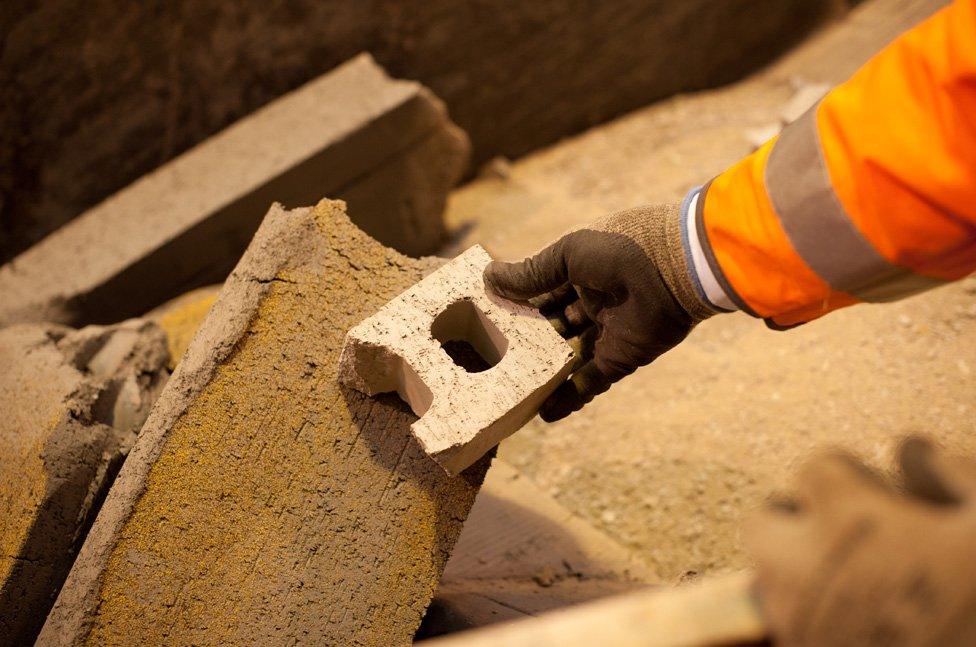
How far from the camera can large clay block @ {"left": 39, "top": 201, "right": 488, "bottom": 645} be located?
1.92m

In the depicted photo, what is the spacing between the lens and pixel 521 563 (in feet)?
8.82

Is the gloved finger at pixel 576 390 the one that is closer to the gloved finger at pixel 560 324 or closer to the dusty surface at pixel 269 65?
the gloved finger at pixel 560 324

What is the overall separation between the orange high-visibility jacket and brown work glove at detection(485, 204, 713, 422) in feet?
0.52

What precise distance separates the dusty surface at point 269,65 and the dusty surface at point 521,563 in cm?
A: 263

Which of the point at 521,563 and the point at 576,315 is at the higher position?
the point at 576,315

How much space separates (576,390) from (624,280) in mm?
377

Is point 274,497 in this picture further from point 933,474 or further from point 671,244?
point 933,474

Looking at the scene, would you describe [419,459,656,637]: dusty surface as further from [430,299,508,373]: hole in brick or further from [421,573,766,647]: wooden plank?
[421,573,766,647]: wooden plank

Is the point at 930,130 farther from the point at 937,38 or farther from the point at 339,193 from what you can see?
the point at 339,193

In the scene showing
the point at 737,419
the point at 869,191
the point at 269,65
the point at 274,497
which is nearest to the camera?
the point at 869,191

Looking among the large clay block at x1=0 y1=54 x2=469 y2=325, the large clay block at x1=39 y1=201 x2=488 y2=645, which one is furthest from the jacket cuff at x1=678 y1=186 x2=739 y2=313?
the large clay block at x1=0 y1=54 x2=469 y2=325

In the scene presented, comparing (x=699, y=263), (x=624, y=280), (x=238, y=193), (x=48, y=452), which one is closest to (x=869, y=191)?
(x=699, y=263)

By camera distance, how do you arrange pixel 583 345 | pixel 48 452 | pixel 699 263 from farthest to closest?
pixel 583 345, pixel 48 452, pixel 699 263

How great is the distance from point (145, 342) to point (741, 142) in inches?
135
